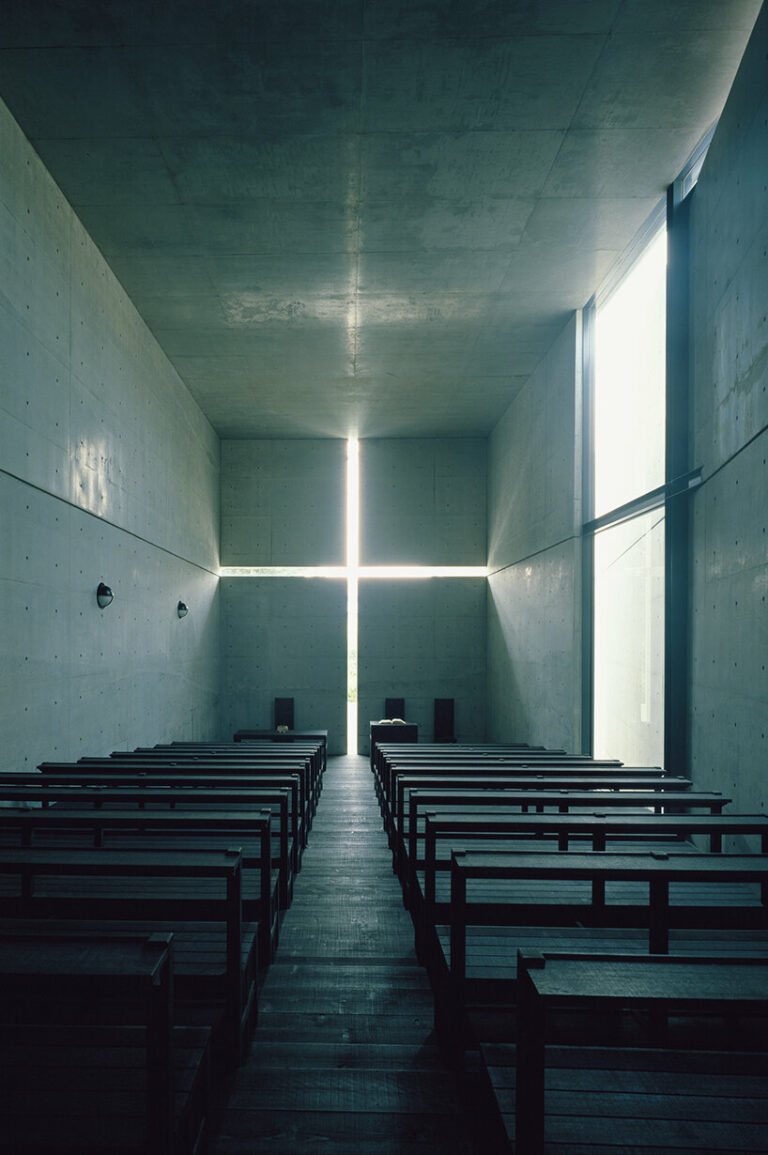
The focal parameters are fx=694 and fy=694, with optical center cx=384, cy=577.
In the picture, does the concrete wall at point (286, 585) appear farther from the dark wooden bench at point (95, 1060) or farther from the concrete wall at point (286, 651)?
the dark wooden bench at point (95, 1060)

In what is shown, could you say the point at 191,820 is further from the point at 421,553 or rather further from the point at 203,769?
the point at 421,553

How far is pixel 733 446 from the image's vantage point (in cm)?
400

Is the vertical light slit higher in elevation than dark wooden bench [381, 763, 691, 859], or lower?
higher

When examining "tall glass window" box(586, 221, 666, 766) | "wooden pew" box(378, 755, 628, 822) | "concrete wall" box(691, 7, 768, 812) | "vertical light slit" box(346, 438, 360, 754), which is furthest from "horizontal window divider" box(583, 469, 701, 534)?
"vertical light slit" box(346, 438, 360, 754)

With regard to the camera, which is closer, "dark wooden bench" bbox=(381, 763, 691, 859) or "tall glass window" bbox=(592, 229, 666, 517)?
"dark wooden bench" bbox=(381, 763, 691, 859)

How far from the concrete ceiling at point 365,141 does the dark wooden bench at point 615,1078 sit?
14.2ft

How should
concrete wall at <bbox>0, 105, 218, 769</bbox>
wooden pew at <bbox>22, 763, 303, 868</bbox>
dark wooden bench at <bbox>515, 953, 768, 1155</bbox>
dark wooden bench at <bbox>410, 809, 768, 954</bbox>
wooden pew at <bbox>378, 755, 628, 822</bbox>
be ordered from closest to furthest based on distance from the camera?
dark wooden bench at <bbox>515, 953, 768, 1155</bbox> → dark wooden bench at <bbox>410, 809, 768, 954</bbox> → wooden pew at <bbox>22, 763, 303, 868</bbox> → wooden pew at <bbox>378, 755, 628, 822</bbox> → concrete wall at <bbox>0, 105, 218, 769</bbox>

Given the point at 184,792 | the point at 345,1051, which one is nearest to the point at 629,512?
the point at 184,792

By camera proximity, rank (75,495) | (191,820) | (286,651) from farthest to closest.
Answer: (286,651) → (75,495) → (191,820)

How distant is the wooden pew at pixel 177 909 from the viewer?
198 cm

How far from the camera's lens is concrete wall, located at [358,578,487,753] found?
37.9 feet

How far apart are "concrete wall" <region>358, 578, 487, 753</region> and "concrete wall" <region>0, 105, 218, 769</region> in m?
3.84

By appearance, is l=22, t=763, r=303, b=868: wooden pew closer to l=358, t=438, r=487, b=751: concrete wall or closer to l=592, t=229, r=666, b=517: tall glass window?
l=592, t=229, r=666, b=517: tall glass window

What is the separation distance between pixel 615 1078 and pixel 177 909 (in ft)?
4.28
